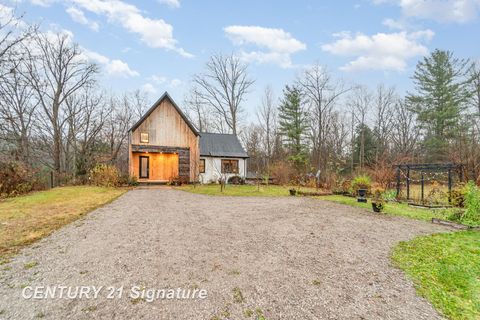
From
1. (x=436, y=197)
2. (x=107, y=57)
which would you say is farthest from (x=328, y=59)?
(x=107, y=57)

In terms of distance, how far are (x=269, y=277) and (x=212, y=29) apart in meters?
15.9

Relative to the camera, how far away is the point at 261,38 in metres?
17.0

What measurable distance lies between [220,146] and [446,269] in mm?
19183

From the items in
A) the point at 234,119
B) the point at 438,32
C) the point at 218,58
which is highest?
the point at 218,58

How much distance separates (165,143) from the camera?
60.3ft

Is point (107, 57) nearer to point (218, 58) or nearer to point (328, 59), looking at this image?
point (218, 58)

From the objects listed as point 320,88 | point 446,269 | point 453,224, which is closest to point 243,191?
point 453,224

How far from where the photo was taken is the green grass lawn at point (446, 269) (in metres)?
2.79

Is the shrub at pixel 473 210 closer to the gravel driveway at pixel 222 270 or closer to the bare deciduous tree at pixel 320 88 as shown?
the gravel driveway at pixel 222 270

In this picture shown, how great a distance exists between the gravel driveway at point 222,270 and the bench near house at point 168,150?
12213 millimetres

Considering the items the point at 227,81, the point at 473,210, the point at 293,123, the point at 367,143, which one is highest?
the point at 227,81

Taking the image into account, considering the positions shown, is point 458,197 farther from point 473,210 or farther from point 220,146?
point 220,146

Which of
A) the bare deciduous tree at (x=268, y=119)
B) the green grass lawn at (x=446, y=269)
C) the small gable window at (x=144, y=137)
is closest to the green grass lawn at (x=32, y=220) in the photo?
the green grass lawn at (x=446, y=269)

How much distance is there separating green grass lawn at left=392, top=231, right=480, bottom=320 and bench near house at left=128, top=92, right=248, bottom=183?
14659 millimetres
